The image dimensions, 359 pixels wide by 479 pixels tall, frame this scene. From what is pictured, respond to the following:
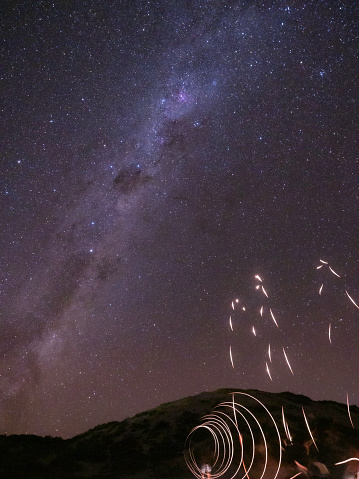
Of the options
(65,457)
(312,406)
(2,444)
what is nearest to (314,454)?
(312,406)

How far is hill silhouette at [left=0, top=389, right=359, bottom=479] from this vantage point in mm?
26562

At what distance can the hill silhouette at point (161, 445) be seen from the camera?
87.1ft

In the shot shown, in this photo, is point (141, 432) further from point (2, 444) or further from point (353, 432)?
point (353, 432)

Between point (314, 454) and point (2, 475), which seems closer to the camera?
point (2, 475)

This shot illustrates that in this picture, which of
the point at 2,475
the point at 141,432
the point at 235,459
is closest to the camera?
the point at 2,475

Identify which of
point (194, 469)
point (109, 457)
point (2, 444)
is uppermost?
point (2, 444)

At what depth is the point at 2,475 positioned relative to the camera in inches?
971

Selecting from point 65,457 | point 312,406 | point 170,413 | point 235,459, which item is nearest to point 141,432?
point 170,413

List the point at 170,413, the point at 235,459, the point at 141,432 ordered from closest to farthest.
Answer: the point at 235,459 → the point at 141,432 → the point at 170,413

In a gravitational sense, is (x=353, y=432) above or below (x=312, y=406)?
below

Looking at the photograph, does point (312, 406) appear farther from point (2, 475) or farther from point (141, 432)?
point (2, 475)

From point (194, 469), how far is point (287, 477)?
6129mm

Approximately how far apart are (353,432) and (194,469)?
1606 centimetres

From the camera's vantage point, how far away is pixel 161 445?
32.8 meters
